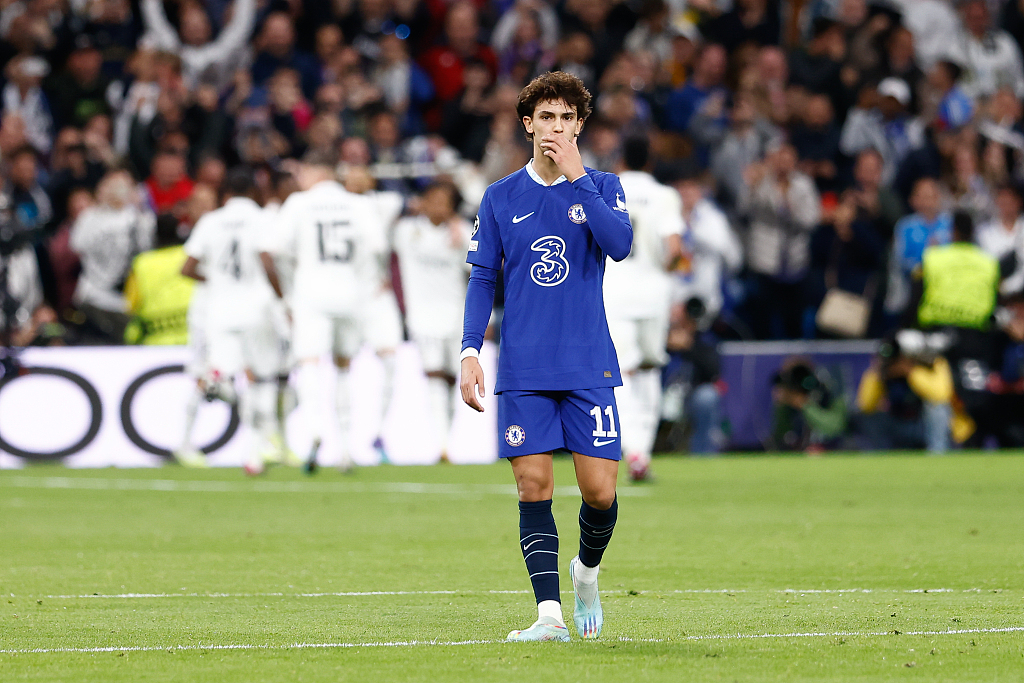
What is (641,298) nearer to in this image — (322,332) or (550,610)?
(322,332)

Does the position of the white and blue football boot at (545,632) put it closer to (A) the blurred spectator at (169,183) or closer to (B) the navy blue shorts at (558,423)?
(B) the navy blue shorts at (558,423)

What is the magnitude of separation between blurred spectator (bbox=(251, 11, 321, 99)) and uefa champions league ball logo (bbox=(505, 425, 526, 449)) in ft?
45.4

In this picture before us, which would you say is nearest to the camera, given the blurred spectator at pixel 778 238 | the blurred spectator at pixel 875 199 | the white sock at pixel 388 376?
the white sock at pixel 388 376

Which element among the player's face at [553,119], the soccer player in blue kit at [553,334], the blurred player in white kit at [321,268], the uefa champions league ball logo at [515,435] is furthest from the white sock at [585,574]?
the blurred player in white kit at [321,268]

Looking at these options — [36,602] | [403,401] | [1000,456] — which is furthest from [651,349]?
[36,602]

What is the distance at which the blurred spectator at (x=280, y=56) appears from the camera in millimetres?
19250

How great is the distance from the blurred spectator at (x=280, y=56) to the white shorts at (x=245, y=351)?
15.3 ft

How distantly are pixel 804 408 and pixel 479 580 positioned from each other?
1020 cm

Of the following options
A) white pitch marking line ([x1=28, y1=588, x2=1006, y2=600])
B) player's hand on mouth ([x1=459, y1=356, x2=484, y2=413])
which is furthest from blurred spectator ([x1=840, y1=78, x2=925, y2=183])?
player's hand on mouth ([x1=459, y1=356, x2=484, y2=413])

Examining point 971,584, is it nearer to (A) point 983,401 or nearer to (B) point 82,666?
(B) point 82,666

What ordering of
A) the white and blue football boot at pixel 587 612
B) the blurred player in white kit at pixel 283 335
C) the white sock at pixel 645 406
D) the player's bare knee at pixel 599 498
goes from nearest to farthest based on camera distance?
the player's bare knee at pixel 599 498 → the white and blue football boot at pixel 587 612 → the white sock at pixel 645 406 → the blurred player in white kit at pixel 283 335

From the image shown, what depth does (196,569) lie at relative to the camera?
29.2ft

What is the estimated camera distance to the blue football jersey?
6211mm

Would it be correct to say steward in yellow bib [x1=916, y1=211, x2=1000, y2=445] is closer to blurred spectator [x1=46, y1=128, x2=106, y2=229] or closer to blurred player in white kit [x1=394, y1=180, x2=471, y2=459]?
blurred player in white kit [x1=394, y1=180, x2=471, y2=459]
